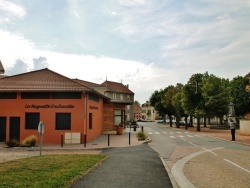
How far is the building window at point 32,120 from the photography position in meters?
→ 26.3

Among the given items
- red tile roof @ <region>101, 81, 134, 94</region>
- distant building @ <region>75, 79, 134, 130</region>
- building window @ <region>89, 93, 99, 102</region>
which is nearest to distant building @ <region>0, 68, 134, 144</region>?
building window @ <region>89, 93, 99, 102</region>

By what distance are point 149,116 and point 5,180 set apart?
141 m

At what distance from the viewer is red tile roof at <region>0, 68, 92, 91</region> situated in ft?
85.1

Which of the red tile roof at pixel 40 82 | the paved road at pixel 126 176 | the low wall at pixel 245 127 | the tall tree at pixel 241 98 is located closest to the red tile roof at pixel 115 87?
the tall tree at pixel 241 98

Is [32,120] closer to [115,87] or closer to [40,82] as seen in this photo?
[40,82]

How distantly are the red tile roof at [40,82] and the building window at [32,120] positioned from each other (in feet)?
7.37

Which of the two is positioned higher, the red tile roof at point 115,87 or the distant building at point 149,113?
the red tile roof at point 115,87

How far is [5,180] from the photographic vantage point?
8.92 m

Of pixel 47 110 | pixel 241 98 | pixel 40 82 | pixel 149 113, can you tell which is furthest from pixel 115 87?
pixel 149 113

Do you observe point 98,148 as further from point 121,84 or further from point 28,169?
point 121,84

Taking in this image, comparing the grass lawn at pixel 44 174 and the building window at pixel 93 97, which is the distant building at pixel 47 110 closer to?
the building window at pixel 93 97

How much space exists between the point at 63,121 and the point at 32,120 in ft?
8.82

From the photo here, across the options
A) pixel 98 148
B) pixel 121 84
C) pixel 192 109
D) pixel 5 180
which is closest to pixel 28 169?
pixel 5 180

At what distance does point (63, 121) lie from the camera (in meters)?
A: 26.0
